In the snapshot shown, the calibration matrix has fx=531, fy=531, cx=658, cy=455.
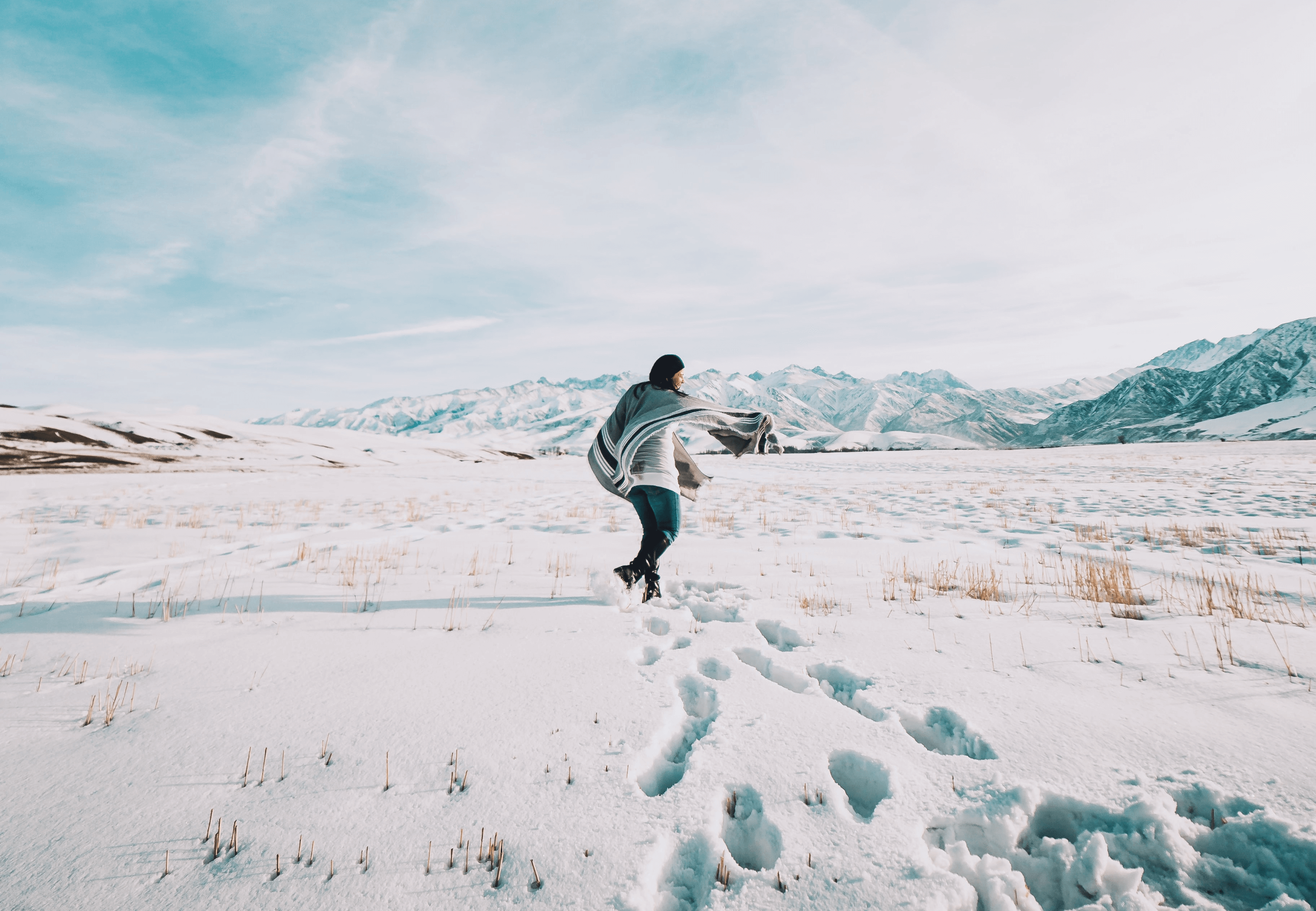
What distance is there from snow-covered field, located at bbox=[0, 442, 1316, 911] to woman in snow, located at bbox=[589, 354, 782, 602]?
586mm

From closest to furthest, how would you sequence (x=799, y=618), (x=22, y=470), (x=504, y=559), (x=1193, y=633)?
1. (x=1193, y=633)
2. (x=799, y=618)
3. (x=504, y=559)
4. (x=22, y=470)

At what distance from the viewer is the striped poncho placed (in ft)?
18.7

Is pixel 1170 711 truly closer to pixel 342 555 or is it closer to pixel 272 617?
pixel 272 617

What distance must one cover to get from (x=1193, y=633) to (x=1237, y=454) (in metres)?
46.0

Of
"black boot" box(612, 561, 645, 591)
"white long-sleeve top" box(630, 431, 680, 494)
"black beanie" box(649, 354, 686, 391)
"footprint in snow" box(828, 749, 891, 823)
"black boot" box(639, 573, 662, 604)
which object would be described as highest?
"black beanie" box(649, 354, 686, 391)

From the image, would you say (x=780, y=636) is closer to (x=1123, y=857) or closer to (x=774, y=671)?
(x=774, y=671)

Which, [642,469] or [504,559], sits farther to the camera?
[504,559]

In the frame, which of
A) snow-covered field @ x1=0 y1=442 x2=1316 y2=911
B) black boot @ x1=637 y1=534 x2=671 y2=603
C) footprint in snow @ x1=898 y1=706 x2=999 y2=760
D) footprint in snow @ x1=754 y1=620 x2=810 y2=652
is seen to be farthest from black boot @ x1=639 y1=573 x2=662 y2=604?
footprint in snow @ x1=898 y1=706 x2=999 y2=760

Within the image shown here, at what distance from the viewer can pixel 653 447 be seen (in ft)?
19.3

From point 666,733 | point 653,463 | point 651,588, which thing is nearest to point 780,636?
point 651,588

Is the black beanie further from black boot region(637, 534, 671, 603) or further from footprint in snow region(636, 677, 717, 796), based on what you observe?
footprint in snow region(636, 677, 717, 796)

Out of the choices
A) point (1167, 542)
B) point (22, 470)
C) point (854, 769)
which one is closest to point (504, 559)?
point (854, 769)

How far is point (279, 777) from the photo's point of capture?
2.62 metres

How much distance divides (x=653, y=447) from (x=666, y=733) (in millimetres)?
3282
